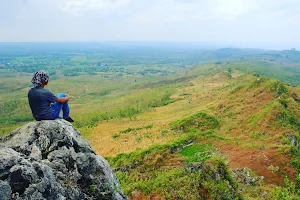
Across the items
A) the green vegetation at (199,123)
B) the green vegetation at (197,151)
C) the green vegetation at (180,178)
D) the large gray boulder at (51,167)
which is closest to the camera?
the large gray boulder at (51,167)

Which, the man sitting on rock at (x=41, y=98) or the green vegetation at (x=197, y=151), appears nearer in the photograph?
the man sitting on rock at (x=41, y=98)

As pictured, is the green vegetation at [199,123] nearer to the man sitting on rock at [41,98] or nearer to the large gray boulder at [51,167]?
the large gray boulder at [51,167]

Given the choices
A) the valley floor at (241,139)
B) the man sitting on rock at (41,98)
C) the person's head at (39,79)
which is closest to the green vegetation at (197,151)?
the valley floor at (241,139)

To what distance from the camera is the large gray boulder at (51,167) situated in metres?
6.44

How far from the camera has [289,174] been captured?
A: 20156mm

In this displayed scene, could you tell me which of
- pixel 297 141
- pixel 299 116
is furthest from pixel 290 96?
pixel 297 141

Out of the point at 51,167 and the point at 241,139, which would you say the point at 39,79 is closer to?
the point at 51,167

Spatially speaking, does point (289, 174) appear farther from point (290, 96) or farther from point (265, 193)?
point (290, 96)

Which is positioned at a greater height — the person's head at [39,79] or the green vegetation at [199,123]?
the person's head at [39,79]

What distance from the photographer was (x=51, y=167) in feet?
25.6

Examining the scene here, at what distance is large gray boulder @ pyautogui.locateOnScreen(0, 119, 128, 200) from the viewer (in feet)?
21.1

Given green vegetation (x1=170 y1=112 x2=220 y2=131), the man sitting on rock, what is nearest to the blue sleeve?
the man sitting on rock

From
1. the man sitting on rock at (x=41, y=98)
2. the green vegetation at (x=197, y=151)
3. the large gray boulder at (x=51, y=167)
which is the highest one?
the man sitting on rock at (x=41, y=98)

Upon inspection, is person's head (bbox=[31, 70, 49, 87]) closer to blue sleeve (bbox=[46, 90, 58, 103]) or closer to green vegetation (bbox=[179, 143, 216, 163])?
blue sleeve (bbox=[46, 90, 58, 103])
